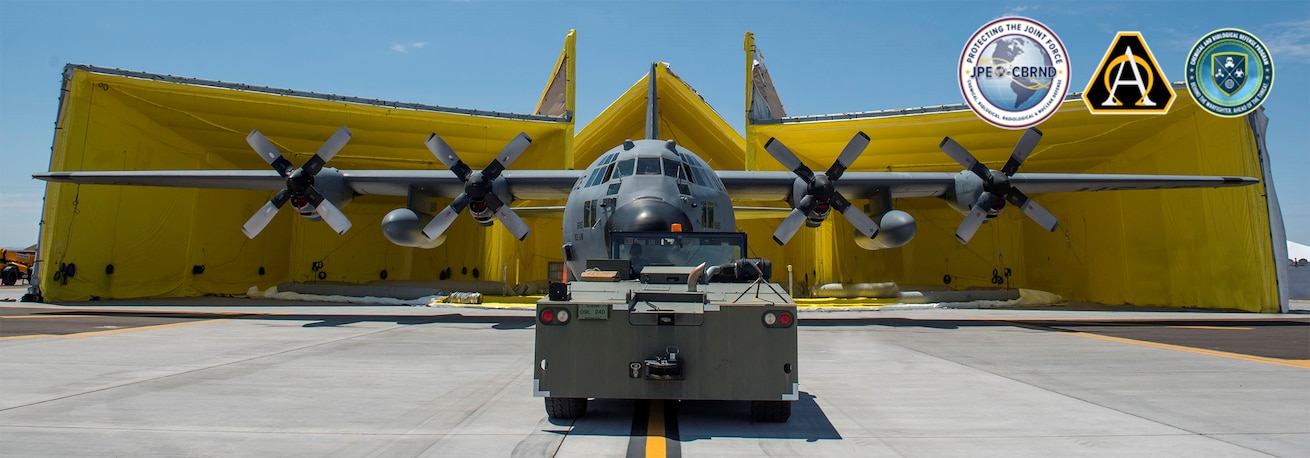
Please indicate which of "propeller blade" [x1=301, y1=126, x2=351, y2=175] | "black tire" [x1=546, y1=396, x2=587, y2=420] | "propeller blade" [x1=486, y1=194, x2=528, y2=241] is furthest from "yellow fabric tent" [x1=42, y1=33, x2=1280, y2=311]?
"black tire" [x1=546, y1=396, x2=587, y2=420]

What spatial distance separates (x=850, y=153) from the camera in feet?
55.1

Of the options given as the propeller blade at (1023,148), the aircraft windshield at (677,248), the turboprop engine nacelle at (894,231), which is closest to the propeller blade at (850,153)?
the turboprop engine nacelle at (894,231)

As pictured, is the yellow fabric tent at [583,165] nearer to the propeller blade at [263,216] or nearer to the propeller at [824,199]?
the propeller blade at [263,216]

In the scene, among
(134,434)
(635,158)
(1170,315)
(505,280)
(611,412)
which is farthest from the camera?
(505,280)

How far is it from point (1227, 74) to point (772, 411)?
73.0 ft

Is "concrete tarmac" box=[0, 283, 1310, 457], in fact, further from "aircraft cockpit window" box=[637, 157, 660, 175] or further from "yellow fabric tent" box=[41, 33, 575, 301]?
"yellow fabric tent" box=[41, 33, 575, 301]

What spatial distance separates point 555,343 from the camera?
17.3ft

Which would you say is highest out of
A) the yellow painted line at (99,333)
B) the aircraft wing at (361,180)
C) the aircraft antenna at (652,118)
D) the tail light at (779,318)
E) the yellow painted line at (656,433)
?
the aircraft antenna at (652,118)

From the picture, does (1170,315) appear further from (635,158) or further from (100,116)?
(100,116)

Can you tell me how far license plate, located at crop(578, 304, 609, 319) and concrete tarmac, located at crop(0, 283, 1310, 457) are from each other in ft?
3.04

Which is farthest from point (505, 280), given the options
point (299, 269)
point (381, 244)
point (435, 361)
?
point (435, 361)

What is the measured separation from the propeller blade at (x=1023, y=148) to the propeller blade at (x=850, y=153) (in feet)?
13.4

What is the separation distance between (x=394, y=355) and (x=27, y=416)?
15.3 ft

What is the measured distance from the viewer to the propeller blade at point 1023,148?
55.8 feet
